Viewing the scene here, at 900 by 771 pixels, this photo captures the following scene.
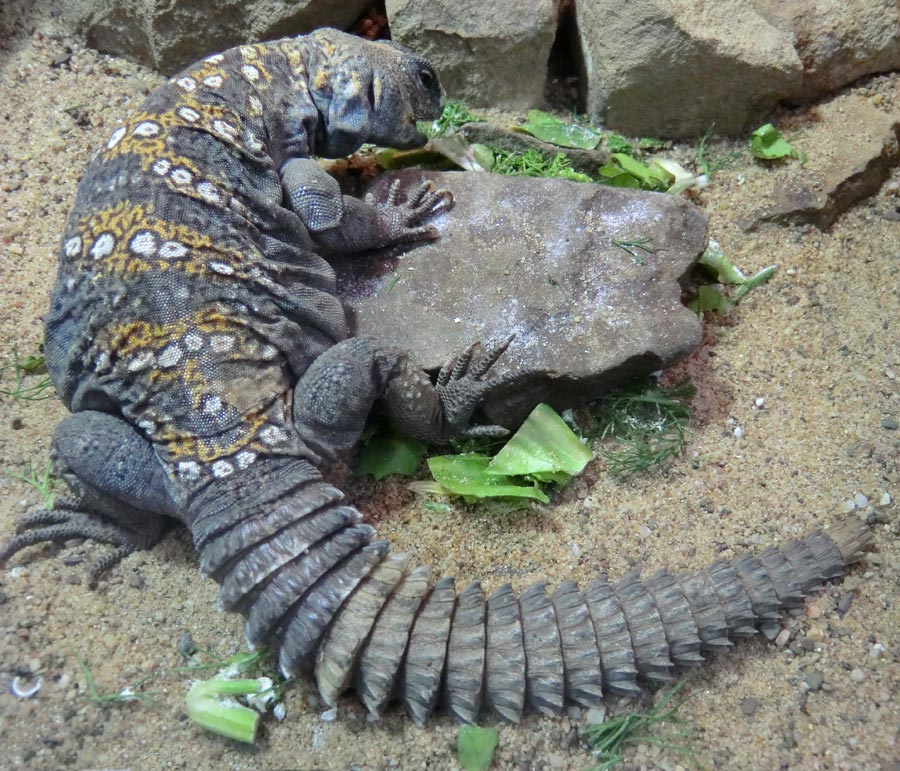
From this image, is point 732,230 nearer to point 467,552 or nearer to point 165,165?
point 467,552

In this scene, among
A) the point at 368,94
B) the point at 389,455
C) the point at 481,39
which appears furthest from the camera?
the point at 481,39

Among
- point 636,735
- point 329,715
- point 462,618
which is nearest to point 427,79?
point 462,618

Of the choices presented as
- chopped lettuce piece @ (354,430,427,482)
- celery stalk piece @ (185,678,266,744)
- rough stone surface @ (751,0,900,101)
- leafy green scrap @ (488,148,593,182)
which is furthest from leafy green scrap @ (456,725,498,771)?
rough stone surface @ (751,0,900,101)

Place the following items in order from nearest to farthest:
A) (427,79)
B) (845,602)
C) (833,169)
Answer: (845,602), (427,79), (833,169)

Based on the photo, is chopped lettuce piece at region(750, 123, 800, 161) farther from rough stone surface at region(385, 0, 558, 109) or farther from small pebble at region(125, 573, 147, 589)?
small pebble at region(125, 573, 147, 589)

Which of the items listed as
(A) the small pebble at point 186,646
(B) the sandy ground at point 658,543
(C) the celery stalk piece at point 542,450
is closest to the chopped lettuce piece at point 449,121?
(B) the sandy ground at point 658,543

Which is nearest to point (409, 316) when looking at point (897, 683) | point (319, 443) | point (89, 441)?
point (319, 443)

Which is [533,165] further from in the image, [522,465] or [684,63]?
[522,465]
